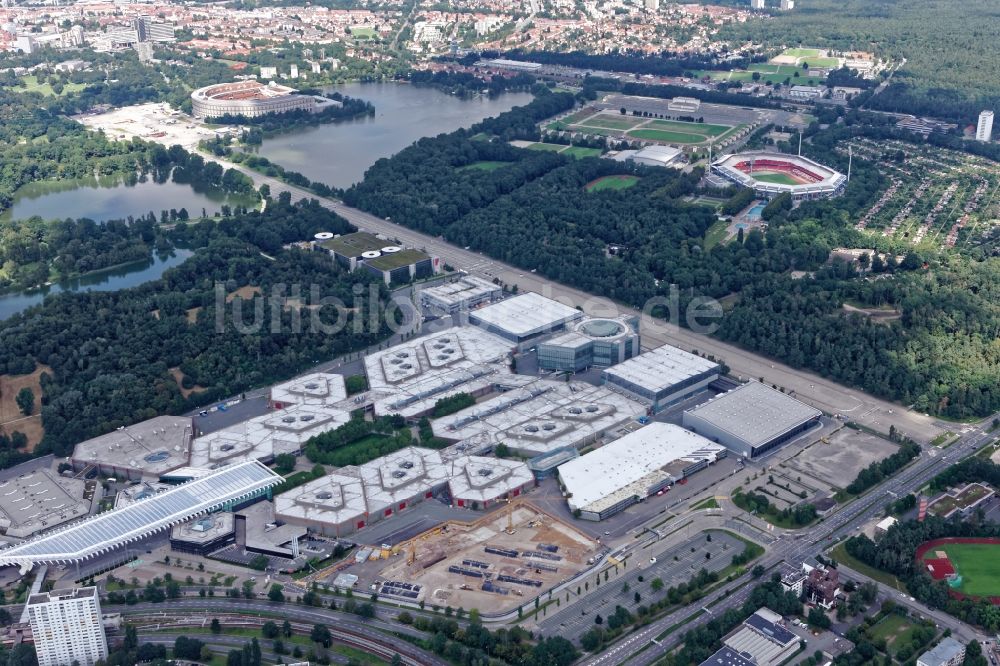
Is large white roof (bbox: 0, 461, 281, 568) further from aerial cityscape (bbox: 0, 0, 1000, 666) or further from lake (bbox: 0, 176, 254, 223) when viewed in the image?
lake (bbox: 0, 176, 254, 223)

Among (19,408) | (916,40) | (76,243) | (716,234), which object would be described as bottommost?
(19,408)

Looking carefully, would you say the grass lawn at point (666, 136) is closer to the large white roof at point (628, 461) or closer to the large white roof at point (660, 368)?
the large white roof at point (660, 368)

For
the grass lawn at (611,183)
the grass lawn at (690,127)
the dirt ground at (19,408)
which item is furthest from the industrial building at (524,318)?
the grass lawn at (690,127)

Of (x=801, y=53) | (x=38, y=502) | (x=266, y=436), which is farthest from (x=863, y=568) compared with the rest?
(x=801, y=53)

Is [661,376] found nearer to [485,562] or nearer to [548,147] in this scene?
[485,562]

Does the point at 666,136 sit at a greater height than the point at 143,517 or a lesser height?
greater

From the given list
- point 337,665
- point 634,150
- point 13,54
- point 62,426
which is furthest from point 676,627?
point 13,54
